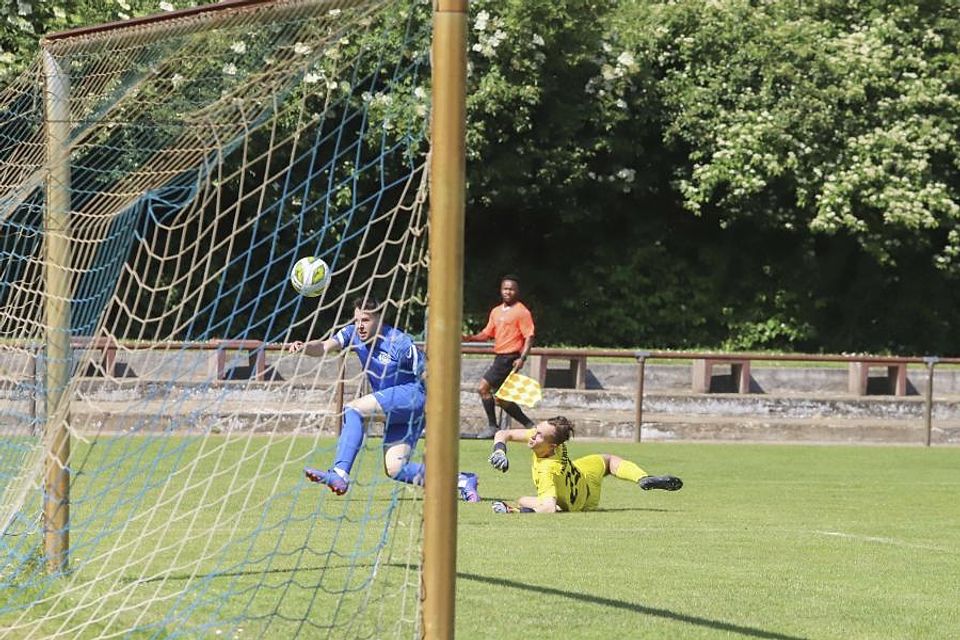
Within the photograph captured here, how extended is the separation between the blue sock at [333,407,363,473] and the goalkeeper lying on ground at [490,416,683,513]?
110 centimetres

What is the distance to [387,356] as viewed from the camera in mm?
10836

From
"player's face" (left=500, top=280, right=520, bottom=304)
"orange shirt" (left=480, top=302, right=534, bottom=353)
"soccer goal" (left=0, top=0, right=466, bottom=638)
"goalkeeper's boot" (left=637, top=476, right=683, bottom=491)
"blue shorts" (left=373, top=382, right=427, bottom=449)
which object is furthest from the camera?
"orange shirt" (left=480, top=302, right=534, bottom=353)

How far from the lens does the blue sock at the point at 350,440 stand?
1188 centimetres

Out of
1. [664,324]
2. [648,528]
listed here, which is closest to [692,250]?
[664,324]

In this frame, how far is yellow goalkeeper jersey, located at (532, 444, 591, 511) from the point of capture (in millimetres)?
12203

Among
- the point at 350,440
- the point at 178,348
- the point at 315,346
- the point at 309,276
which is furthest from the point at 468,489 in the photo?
the point at 178,348

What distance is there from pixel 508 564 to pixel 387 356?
80.0 inches

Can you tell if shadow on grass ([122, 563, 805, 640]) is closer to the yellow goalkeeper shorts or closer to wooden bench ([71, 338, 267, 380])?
wooden bench ([71, 338, 267, 380])

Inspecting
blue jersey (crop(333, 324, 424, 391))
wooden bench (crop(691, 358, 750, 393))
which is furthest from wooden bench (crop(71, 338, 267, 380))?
wooden bench (crop(691, 358, 750, 393))

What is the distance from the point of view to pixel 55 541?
8680 mm

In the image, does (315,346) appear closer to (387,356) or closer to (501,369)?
(387,356)

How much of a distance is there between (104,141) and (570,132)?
54.7 ft

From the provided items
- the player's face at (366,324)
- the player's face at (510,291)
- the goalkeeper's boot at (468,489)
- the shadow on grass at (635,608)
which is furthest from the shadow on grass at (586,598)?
the player's face at (510,291)

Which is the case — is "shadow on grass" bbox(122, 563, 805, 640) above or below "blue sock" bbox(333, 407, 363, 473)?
below
